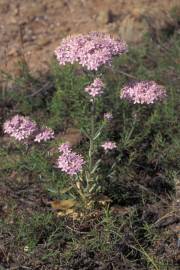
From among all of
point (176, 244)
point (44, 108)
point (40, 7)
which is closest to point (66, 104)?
point (44, 108)

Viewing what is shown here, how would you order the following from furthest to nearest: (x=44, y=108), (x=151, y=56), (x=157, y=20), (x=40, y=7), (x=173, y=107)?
(x=40, y=7) < (x=157, y=20) < (x=151, y=56) < (x=44, y=108) < (x=173, y=107)

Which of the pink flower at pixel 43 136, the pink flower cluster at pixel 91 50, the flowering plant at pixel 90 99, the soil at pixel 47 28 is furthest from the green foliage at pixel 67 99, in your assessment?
the pink flower cluster at pixel 91 50

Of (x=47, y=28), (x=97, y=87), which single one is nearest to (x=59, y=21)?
(x=47, y=28)

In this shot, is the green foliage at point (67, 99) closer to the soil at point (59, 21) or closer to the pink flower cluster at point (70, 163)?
the soil at point (59, 21)

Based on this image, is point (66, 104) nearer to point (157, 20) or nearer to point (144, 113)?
point (144, 113)

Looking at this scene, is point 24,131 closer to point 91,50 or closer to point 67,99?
point 91,50

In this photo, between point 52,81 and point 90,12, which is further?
point 90,12

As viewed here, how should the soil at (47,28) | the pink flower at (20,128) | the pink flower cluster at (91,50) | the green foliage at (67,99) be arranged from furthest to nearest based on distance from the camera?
1. the green foliage at (67,99)
2. the soil at (47,28)
3. the pink flower at (20,128)
4. the pink flower cluster at (91,50)
